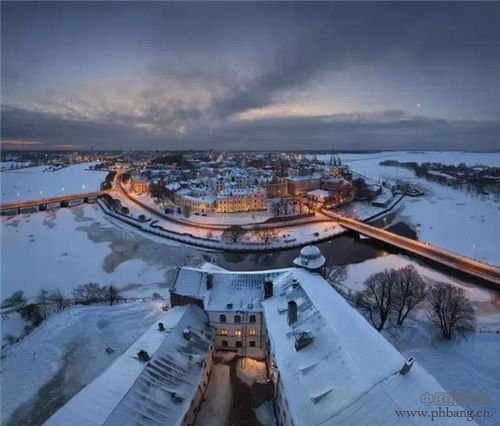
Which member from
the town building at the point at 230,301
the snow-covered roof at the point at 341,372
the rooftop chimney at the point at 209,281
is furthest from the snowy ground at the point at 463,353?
the rooftop chimney at the point at 209,281


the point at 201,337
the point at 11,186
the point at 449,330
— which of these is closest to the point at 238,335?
the point at 201,337

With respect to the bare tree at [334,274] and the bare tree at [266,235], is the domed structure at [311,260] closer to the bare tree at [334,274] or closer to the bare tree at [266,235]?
the bare tree at [334,274]

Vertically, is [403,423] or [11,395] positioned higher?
[403,423]

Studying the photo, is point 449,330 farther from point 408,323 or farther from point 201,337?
point 201,337

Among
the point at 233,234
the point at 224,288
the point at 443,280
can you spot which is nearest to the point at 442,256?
the point at 443,280

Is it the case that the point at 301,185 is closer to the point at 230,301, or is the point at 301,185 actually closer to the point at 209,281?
the point at 209,281

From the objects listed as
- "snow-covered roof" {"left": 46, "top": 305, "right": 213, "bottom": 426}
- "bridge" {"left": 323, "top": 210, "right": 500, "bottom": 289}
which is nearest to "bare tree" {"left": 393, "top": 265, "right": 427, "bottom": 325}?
"bridge" {"left": 323, "top": 210, "right": 500, "bottom": 289}

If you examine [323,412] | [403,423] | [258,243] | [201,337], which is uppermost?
[403,423]
